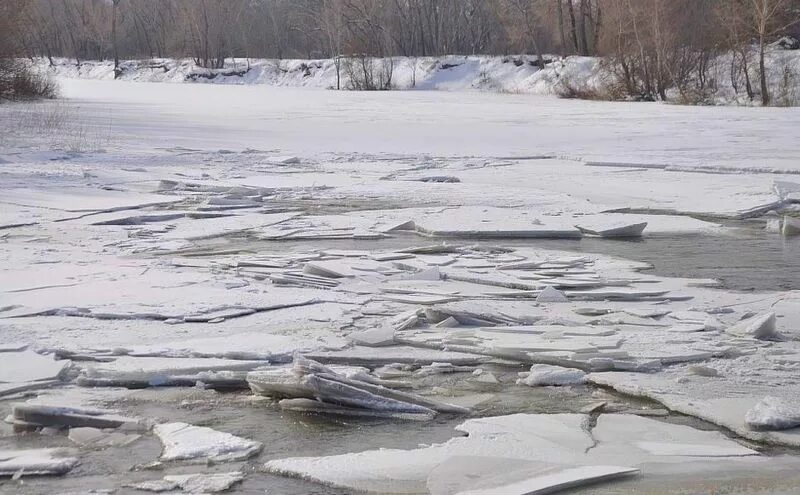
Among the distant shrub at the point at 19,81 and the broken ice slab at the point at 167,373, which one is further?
the distant shrub at the point at 19,81

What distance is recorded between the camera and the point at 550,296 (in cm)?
605

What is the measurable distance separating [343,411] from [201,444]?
62cm

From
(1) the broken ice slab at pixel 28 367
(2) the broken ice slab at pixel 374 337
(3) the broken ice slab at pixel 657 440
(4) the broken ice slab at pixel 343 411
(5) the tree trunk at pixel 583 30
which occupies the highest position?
(5) the tree trunk at pixel 583 30

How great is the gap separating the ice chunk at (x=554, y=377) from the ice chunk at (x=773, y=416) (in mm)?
802

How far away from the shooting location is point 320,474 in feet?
11.2

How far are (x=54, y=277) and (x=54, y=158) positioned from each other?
8.13 metres

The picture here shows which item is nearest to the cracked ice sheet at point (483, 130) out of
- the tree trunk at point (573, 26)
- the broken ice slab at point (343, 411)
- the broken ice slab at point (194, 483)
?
the broken ice slab at point (343, 411)

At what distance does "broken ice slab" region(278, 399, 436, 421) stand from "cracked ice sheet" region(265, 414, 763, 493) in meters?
0.23

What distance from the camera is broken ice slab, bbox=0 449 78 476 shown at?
11.2 ft

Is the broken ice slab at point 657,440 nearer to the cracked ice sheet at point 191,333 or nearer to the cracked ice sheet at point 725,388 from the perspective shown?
the cracked ice sheet at point 725,388

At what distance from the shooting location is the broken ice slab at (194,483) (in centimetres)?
325

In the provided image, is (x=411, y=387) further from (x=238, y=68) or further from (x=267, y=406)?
(x=238, y=68)

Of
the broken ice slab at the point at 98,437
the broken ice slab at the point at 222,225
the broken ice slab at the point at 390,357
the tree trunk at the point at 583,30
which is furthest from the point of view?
the tree trunk at the point at 583,30

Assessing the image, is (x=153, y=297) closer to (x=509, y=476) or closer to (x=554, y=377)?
(x=554, y=377)
